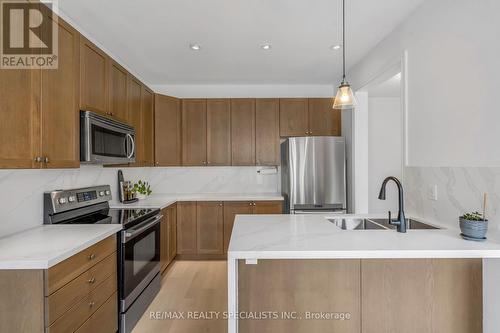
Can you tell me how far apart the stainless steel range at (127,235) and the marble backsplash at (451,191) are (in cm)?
230

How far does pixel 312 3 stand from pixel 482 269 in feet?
6.67

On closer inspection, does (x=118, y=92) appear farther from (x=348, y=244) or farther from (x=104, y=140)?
(x=348, y=244)

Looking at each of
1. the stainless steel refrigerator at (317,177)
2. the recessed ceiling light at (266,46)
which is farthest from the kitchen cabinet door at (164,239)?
the recessed ceiling light at (266,46)

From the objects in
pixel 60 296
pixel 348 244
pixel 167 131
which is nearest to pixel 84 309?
pixel 60 296

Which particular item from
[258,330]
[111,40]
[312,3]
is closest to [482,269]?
→ [258,330]

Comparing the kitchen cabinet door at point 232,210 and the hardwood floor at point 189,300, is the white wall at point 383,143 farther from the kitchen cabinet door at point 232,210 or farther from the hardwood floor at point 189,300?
the hardwood floor at point 189,300

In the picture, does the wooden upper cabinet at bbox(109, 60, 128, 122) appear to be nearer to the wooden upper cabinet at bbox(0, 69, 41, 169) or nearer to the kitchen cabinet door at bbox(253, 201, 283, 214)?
the wooden upper cabinet at bbox(0, 69, 41, 169)

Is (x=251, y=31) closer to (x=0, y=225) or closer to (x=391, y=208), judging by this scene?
(x=0, y=225)

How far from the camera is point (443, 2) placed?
6.37 ft

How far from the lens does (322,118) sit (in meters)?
→ 4.03

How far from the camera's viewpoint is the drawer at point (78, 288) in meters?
1.46

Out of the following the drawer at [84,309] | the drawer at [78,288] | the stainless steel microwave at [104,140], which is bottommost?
the drawer at [84,309]

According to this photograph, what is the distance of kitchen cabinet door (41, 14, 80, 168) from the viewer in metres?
1.77

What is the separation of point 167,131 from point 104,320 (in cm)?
248
